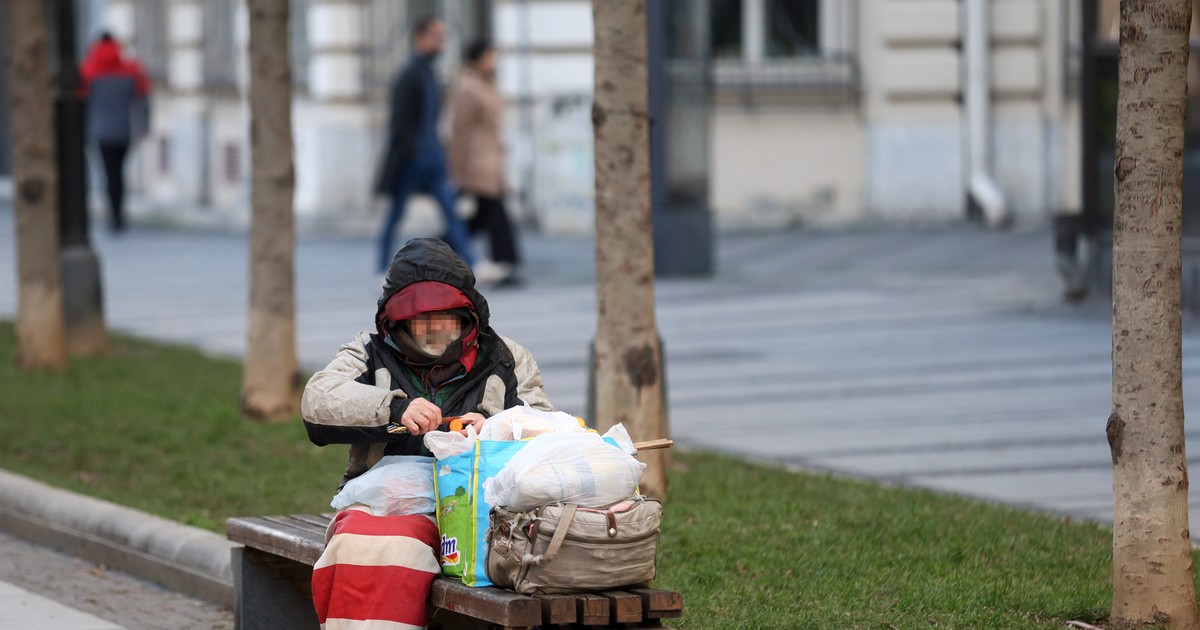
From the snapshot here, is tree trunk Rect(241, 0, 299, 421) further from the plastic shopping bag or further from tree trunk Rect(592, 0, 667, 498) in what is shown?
the plastic shopping bag

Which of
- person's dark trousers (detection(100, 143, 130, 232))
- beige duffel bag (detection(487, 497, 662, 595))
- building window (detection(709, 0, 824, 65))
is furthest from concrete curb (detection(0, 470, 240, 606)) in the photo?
person's dark trousers (detection(100, 143, 130, 232))

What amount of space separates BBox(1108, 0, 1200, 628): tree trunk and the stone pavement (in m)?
1.77

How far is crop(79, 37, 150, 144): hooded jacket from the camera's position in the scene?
67.0 feet

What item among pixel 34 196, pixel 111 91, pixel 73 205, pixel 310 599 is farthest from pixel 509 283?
pixel 310 599

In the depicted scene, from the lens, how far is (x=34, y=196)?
9914 millimetres

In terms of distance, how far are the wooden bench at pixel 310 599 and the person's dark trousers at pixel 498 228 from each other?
9135 millimetres

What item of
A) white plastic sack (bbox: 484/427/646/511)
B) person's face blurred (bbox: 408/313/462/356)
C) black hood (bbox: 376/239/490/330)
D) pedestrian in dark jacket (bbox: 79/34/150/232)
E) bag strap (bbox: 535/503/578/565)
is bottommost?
bag strap (bbox: 535/503/578/565)

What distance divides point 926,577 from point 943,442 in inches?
103

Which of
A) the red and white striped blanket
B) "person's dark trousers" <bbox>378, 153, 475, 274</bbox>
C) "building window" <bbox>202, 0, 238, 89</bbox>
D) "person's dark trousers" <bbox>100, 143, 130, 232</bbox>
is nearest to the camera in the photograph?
the red and white striped blanket

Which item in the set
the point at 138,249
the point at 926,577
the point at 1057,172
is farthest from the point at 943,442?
the point at 138,249

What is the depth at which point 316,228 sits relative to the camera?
66.9 feet

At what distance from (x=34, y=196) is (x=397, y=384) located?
6166 mm

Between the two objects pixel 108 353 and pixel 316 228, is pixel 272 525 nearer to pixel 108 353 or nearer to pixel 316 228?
pixel 108 353

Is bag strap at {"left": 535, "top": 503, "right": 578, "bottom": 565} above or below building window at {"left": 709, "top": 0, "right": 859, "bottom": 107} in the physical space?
below
